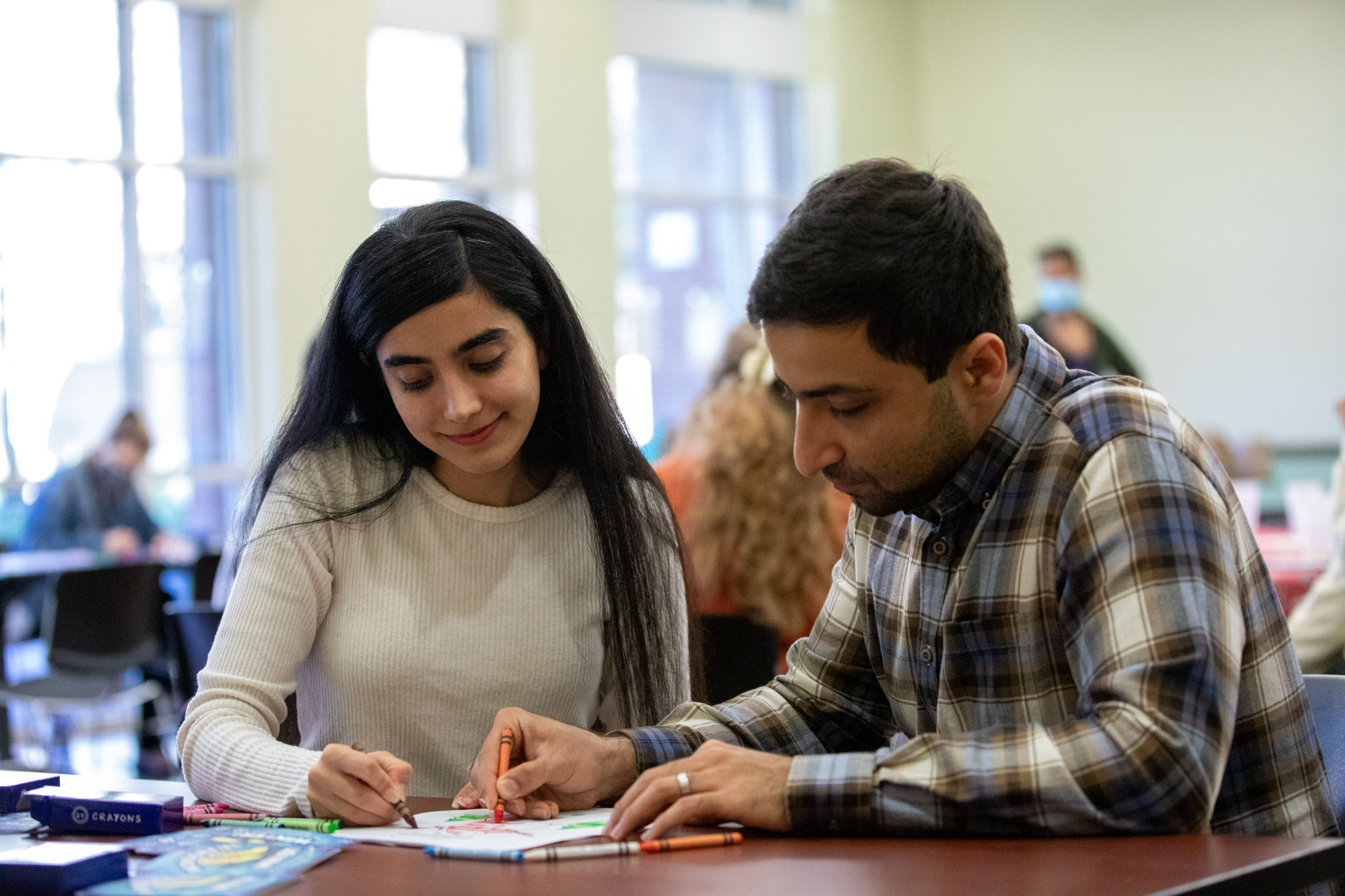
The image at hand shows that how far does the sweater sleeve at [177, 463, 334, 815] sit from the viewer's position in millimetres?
1380

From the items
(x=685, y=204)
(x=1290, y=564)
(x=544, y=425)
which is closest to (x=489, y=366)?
(x=544, y=425)

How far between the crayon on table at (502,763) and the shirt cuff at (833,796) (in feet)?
1.01

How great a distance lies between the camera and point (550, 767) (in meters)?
1.33

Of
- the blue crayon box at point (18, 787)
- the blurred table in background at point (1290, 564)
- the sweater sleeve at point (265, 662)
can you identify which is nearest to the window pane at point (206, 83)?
the blurred table in background at point (1290, 564)

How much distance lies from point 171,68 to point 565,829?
21.8ft

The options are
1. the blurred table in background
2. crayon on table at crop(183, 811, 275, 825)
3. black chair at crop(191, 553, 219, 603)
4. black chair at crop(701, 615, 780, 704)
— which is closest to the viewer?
crayon on table at crop(183, 811, 275, 825)

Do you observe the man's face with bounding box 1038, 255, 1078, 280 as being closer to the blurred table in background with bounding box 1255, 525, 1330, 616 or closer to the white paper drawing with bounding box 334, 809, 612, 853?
the blurred table in background with bounding box 1255, 525, 1330, 616

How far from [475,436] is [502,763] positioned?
1.51 ft

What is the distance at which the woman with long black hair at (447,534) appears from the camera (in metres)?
1.60

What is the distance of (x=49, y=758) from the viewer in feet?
17.1

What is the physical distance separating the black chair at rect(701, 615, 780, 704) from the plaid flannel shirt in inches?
31.6

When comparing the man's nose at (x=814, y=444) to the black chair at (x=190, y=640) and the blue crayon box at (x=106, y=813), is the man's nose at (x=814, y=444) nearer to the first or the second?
the blue crayon box at (x=106, y=813)

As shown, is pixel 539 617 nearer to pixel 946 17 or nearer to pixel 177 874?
pixel 177 874

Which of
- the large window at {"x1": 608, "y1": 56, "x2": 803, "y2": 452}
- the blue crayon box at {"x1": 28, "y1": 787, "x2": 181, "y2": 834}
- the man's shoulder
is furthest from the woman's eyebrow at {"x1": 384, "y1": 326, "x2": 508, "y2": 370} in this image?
the large window at {"x1": 608, "y1": 56, "x2": 803, "y2": 452}
